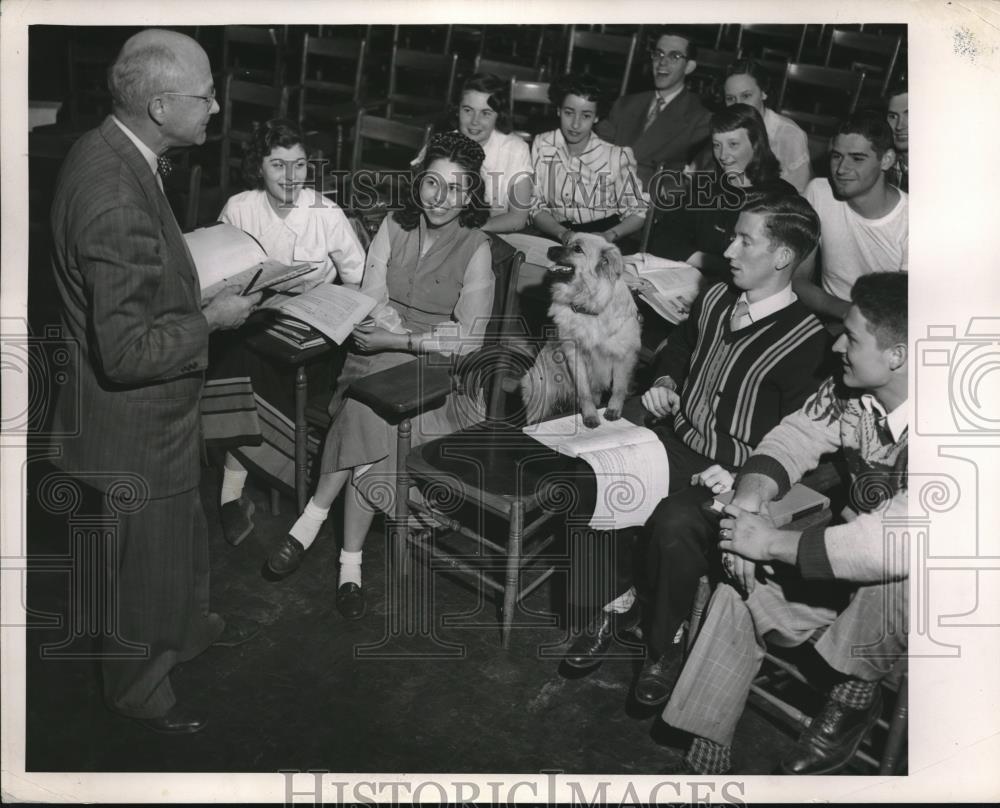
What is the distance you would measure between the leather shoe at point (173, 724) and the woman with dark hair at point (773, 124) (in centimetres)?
309

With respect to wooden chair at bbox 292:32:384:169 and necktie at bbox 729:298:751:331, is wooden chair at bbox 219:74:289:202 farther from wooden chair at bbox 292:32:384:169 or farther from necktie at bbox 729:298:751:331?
necktie at bbox 729:298:751:331

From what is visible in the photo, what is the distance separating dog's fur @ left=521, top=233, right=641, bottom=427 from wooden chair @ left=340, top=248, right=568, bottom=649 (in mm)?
157

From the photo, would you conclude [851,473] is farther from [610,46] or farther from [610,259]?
[610,46]

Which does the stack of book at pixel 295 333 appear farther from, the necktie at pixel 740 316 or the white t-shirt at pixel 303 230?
the necktie at pixel 740 316

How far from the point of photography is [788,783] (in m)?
2.56

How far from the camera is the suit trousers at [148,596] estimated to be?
262cm

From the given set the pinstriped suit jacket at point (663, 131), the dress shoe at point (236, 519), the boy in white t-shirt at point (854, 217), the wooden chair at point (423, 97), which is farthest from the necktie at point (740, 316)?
the wooden chair at point (423, 97)

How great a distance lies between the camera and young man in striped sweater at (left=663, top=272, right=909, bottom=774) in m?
2.46

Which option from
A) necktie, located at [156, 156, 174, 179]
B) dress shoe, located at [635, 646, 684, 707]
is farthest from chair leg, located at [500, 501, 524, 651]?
necktie, located at [156, 156, 174, 179]

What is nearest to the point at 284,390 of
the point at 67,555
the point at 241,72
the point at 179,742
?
the point at 67,555

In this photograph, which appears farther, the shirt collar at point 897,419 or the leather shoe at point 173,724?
the leather shoe at point 173,724

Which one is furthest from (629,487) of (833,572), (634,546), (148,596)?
(148,596)

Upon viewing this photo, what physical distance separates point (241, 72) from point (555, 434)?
12.8 feet

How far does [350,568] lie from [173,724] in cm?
76
